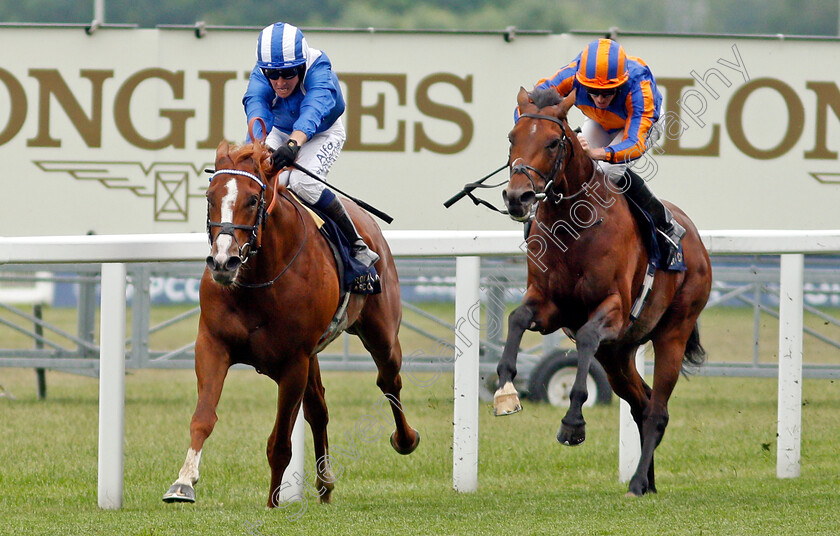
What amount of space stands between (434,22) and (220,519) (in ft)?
102

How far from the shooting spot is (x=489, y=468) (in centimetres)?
715

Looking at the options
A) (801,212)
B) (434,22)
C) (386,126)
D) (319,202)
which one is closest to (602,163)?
(319,202)

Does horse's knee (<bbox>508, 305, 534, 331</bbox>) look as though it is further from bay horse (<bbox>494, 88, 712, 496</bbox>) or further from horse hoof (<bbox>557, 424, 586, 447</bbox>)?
horse hoof (<bbox>557, 424, 586, 447</bbox>)

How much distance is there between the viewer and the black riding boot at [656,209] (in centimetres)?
597

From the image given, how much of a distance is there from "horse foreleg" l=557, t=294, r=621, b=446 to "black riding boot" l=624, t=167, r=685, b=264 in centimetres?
67

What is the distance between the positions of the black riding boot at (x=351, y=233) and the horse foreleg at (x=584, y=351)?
3.39 feet

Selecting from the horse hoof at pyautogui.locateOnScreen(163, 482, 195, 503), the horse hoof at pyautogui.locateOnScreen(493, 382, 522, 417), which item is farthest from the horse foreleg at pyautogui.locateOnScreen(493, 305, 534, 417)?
the horse hoof at pyautogui.locateOnScreen(163, 482, 195, 503)

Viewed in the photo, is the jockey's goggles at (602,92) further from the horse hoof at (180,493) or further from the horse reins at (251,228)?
the horse hoof at (180,493)

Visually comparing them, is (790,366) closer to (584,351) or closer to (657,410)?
(657,410)

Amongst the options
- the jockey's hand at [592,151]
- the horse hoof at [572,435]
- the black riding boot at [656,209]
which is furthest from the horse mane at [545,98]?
the horse hoof at [572,435]

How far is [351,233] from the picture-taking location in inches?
228

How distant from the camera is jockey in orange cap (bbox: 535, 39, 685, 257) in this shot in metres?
5.70

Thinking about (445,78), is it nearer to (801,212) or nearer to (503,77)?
(503,77)

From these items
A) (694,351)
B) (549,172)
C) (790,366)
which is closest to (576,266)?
(549,172)
